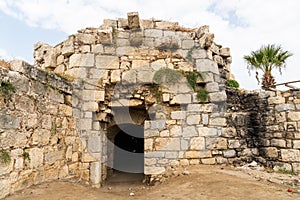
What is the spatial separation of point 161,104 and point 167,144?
3.28 ft

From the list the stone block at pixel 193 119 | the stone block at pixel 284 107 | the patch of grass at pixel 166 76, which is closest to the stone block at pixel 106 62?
the patch of grass at pixel 166 76

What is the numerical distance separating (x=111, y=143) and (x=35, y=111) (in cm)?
324

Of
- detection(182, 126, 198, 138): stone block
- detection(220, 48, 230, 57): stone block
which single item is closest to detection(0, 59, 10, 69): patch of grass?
detection(182, 126, 198, 138): stone block

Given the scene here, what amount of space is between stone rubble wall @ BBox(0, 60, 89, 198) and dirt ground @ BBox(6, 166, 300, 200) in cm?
28

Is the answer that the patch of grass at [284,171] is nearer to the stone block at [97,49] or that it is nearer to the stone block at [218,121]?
the stone block at [218,121]

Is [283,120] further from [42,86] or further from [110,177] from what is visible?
[42,86]

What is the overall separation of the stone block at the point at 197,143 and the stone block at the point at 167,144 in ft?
1.16

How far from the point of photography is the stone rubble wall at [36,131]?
379 cm

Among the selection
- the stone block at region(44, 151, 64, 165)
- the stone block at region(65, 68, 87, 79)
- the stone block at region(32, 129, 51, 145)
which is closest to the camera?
the stone block at region(32, 129, 51, 145)

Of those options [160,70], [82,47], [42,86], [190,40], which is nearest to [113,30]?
[82,47]

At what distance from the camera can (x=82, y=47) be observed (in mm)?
6492

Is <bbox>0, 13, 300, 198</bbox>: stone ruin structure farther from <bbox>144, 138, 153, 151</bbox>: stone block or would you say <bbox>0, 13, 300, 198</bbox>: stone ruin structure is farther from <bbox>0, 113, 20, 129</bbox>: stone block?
<bbox>0, 113, 20, 129</bbox>: stone block

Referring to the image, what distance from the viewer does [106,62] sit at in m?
6.42

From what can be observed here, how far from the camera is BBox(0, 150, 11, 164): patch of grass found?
3.60m
